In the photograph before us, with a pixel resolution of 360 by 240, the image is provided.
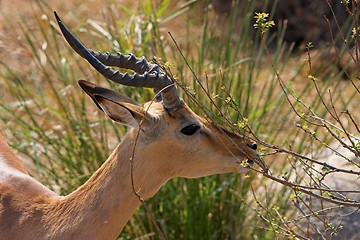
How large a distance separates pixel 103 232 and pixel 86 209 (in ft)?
0.39

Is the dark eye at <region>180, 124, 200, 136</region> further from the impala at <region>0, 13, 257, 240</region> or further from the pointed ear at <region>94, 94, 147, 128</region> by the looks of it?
the pointed ear at <region>94, 94, 147, 128</region>

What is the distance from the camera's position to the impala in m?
3.46

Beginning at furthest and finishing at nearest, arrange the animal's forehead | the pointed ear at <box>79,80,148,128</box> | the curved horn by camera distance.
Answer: the animal's forehead, the pointed ear at <box>79,80,148,128</box>, the curved horn

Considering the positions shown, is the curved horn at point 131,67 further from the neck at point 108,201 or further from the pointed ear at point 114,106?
the neck at point 108,201

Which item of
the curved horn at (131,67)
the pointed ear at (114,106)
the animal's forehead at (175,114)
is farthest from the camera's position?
the animal's forehead at (175,114)

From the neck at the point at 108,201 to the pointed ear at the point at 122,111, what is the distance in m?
0.11

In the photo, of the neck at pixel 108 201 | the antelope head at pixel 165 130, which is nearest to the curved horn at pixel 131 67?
the antelope head at pixel 165 130

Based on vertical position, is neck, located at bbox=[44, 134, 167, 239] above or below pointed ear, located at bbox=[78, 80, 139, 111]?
below

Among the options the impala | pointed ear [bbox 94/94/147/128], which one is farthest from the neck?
pointed ear [bbox 94/94/147/128]

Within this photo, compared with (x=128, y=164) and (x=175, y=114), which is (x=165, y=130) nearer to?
(x=175, y=114)

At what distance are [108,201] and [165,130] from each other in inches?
15.4

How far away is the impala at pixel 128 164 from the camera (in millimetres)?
3457

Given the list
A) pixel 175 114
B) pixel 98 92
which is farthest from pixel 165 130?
pixel 98 92

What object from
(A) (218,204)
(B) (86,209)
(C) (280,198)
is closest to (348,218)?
(C) (280,198)
